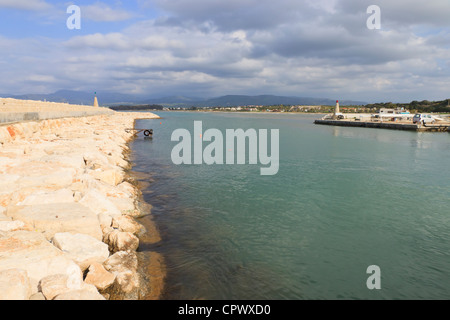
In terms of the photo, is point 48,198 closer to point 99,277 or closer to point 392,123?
point 99,277

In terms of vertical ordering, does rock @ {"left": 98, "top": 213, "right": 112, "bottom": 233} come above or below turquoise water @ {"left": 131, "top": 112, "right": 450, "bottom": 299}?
above

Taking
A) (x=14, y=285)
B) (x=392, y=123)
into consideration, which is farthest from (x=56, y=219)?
(x=392, y=123)

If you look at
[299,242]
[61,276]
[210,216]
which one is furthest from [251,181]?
[61,276]

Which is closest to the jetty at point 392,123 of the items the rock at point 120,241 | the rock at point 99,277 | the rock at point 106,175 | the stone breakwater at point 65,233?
the rock at point 106,175

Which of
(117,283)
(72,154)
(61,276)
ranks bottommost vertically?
(117,283)

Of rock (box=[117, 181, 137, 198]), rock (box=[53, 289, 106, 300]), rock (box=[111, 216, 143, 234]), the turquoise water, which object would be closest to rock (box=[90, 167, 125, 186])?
rock (box=[117, 181, 137, 198])

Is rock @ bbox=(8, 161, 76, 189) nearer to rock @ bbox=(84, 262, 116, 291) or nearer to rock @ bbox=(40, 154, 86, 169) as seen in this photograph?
rock @ bbox=(40, 154, 86, 169)

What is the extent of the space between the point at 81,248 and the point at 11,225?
1879 mm

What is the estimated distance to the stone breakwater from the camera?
205 inches

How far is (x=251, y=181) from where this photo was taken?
16141mm

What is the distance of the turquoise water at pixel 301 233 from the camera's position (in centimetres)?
694
